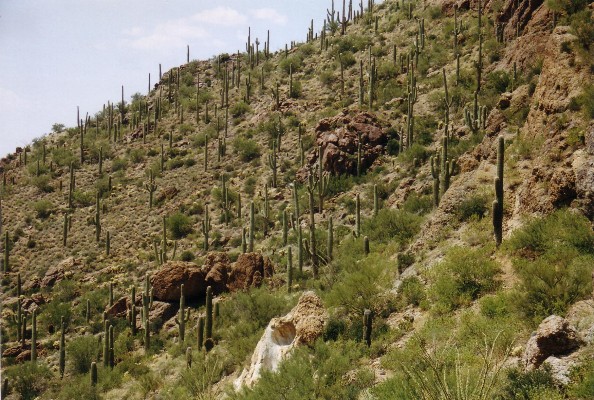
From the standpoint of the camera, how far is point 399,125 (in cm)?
2966

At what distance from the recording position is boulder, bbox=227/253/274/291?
21250 millimetres

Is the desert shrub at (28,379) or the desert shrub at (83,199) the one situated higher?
the desert shrub at (83,199)

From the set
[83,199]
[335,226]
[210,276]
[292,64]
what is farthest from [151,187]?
[292,64]

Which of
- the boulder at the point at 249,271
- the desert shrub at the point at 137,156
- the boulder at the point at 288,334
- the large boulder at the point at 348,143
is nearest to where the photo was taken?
the boulder at the point at 288,334

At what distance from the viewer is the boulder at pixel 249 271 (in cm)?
2125

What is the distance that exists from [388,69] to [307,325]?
25.9 metres

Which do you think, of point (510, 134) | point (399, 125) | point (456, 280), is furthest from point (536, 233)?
point (399, 125)

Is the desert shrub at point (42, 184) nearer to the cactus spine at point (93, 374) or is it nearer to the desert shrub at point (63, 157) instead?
the desert shrub at point (63, 157)

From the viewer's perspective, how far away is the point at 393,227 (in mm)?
18562

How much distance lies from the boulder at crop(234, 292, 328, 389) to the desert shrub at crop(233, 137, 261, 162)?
72.8ft

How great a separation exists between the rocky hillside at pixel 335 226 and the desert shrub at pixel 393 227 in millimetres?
88

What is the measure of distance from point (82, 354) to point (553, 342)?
1749cm

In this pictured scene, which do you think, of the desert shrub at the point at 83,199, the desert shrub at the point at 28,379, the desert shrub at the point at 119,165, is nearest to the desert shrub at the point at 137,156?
the desert shrub at the point at 119,165

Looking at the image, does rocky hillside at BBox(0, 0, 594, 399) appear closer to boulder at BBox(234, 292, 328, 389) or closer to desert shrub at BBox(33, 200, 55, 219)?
boulder at BBox(234, 292, 328, 389)
